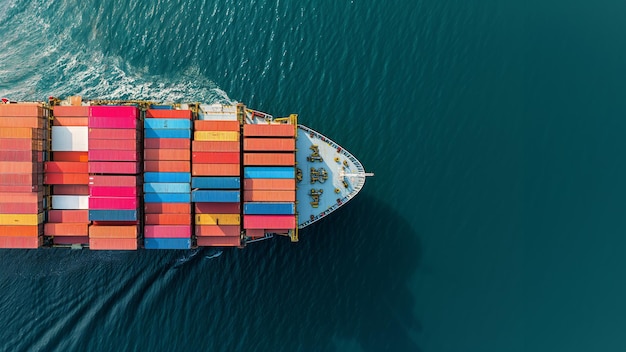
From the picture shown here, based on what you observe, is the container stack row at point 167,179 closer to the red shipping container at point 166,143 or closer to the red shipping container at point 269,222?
the red shipping container at point 166,143

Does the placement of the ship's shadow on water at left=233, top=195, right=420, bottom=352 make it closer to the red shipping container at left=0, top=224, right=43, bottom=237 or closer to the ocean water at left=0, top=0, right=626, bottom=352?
the ocean water at left=0, top=0, right=626, bottom=352

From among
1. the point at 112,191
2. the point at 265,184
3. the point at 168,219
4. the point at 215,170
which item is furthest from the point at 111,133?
the point at 265,184

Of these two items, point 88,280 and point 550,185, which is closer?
point 88,280

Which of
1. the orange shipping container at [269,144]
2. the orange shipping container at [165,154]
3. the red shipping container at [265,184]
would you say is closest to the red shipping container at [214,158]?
the orange shipping container at [165,154]

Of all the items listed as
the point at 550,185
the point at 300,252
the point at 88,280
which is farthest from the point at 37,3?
the point at 550,185

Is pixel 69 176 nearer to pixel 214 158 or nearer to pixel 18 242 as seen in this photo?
pixel 18 242

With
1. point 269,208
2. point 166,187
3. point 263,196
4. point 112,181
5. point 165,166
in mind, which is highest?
point 165,166

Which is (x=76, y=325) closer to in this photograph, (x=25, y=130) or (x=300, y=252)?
(x=25, y=130)
